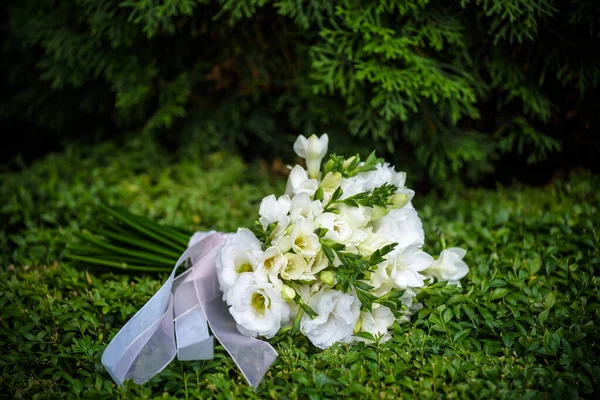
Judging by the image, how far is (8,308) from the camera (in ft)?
6.74

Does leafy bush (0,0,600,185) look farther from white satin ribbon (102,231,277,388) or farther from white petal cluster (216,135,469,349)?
white satin ribbon (102,231,277,388)

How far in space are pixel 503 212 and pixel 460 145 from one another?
1.92 feet

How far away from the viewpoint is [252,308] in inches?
68.1

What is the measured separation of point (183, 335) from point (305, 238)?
575 mm

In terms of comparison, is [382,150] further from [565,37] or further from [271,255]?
[271,255]

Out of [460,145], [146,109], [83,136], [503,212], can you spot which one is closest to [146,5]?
[146,109]

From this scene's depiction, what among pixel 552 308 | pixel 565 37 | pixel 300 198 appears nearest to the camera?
pixel 300 198

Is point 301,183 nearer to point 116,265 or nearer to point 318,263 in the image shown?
point 318,263

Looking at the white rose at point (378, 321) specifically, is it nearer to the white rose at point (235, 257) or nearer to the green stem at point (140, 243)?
the white rose at point (235, 257)

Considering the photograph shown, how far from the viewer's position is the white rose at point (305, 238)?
1709 millimetres

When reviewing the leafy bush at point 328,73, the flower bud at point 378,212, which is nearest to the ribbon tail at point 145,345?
the flower bud at point 378,212

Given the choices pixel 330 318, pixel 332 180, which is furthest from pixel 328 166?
pixel 330 318

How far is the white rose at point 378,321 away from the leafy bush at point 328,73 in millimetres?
1259

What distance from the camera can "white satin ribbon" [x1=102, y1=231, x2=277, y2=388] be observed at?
168 centimetres
